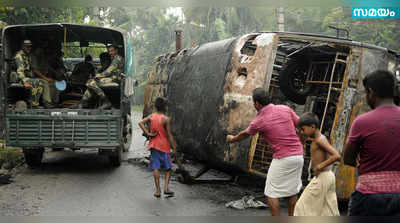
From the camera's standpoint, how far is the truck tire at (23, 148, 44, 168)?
8.76 meters

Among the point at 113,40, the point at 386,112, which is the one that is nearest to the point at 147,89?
the point at 113,40

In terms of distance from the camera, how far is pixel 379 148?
9.41ft

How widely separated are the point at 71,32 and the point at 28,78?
160 centimetres

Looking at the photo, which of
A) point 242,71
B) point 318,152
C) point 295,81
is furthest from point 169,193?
point 295,81

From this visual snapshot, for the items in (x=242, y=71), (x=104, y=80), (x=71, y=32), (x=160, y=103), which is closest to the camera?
(x=160, y=103)

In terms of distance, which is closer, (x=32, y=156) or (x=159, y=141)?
(x=159, y=141)

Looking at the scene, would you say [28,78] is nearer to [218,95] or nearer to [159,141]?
[159,141]

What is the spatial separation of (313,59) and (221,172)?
9.74 feet

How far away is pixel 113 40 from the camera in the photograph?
10.0 metres

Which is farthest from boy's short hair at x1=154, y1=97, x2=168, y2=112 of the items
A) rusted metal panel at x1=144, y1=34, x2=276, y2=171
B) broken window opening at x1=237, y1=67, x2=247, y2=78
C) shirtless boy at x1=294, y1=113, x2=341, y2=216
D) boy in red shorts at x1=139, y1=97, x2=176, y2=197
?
shirtless boy at x1=294, y1=113, x2=341, y2=216

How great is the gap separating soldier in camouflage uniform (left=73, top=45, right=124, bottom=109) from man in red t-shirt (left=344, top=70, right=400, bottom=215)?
21.6 feet

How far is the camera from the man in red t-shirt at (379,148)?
2854 mm

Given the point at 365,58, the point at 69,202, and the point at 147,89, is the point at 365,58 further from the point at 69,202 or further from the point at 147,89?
the point at 147,89

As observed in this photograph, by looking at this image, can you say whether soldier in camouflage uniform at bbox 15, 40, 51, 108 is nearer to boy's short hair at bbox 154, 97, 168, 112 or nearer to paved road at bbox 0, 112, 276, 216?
paved road at bbox 0, 112, 276, 216
